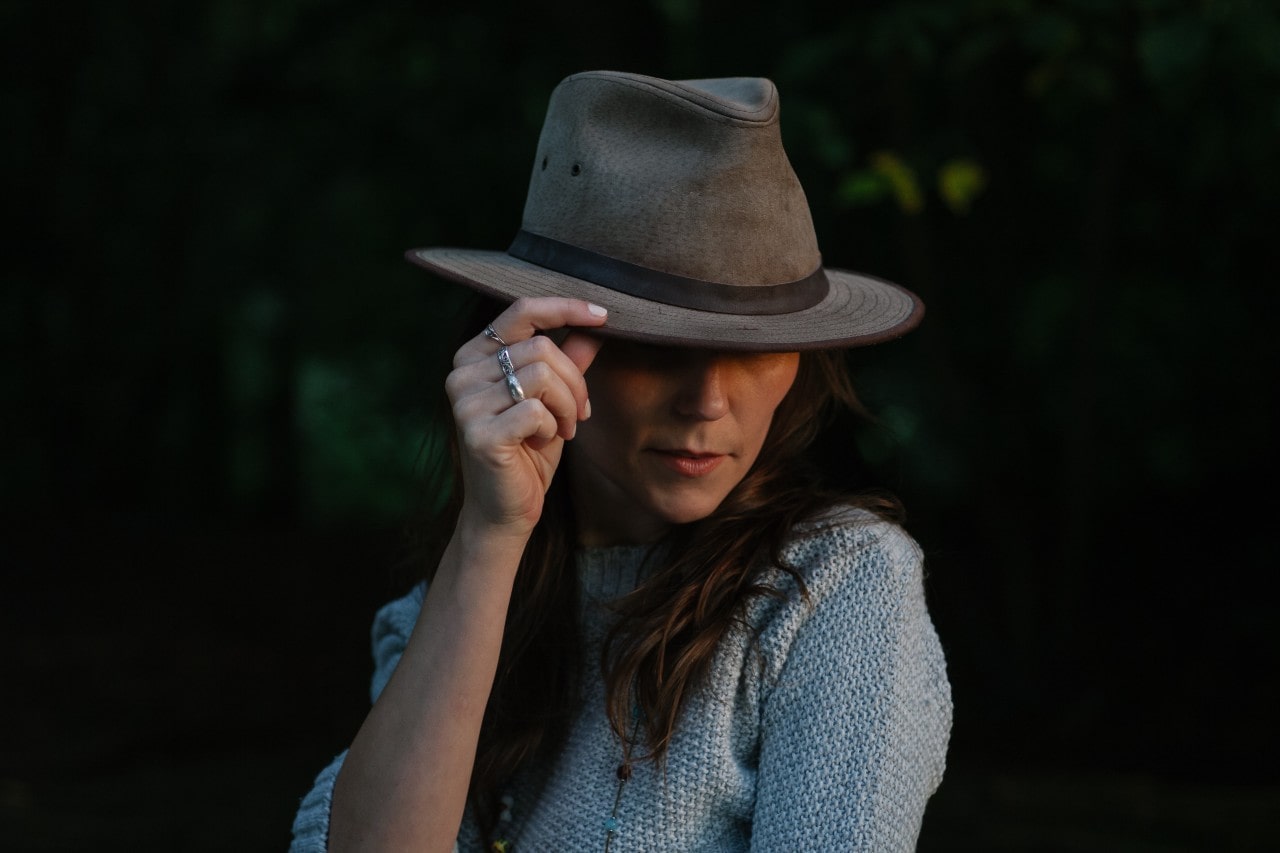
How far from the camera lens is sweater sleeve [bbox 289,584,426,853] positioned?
172 centimetres

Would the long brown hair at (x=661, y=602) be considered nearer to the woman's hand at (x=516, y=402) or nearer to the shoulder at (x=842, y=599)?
the shoulder at (x=842, y=599)

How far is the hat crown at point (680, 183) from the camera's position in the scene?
1.62m

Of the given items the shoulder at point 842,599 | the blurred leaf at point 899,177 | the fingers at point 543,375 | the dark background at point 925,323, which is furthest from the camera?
the dark background at point 925,323

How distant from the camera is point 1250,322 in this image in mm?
5023

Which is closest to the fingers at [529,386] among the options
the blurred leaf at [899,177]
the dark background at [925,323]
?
the dark background at [925,323]

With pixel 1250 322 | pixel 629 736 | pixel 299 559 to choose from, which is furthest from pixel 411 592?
pixel 299 559

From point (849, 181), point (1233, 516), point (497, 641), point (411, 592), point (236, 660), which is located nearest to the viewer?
point (497, 641)

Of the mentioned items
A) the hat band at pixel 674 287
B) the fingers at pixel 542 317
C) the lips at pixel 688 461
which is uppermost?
the hat band at pixel 674 287

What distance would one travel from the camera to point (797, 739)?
1.61 m

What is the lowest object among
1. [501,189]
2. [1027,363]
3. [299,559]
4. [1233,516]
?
[299,559]

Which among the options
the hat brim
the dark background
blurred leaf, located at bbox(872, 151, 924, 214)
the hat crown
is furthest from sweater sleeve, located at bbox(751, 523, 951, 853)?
blurred leaf, located at bbox(872, 151, 924, 214)

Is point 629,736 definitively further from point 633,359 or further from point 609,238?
point 609,238

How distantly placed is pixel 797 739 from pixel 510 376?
1.82 feet

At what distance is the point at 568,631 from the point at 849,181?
2035 millimetres
